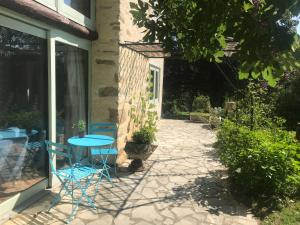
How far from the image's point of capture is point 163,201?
4402 millimetres

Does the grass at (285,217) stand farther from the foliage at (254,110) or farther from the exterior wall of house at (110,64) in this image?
the exterior wall of house at (110,64)

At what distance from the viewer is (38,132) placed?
438 cm

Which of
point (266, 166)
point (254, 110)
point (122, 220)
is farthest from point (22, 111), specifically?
point (254, 110)

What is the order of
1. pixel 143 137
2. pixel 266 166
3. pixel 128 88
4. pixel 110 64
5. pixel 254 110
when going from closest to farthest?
pixel 266 166
pixel 110 64
pixel 254 110
pixel 143 137
pixel 128 88

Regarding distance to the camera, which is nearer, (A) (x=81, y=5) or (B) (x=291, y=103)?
(A) (x=81, y=5)

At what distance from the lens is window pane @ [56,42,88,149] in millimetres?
4883

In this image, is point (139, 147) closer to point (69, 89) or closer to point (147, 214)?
point (69, 89)

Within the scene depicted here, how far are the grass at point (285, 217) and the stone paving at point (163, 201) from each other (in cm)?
23

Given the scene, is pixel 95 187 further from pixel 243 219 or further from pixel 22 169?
pixel 243 219

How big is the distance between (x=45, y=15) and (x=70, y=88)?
1.55m

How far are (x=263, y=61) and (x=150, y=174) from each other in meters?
4.25

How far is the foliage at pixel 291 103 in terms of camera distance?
Result: 11289 mm

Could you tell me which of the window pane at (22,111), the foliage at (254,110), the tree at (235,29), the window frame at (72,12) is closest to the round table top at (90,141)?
the window pane at (22,111)

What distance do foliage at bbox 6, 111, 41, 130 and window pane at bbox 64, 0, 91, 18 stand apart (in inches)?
75.2
